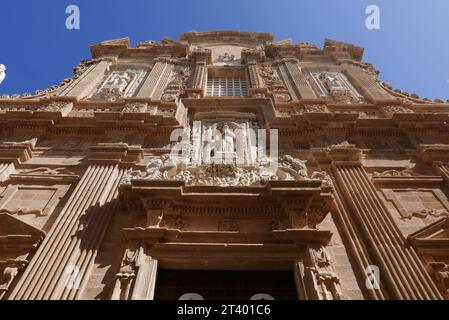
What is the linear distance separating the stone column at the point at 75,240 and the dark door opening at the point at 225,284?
162 cm

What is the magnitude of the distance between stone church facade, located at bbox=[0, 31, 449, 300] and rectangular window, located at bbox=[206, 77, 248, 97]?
1.09 m

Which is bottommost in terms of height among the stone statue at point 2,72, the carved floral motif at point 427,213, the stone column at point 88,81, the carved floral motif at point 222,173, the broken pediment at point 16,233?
the broken pediment at point 16,233

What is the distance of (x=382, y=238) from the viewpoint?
8.02m

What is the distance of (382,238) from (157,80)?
11.2m

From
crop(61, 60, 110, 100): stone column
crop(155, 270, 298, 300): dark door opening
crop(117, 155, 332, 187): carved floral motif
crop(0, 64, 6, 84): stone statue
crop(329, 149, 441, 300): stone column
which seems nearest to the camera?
crop(329, 149, 441, 300): stone column

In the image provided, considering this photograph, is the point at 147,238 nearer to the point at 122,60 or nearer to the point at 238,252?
the point at 238,252

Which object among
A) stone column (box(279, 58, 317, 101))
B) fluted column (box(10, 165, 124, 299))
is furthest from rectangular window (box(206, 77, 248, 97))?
fluted column (box(10, 165, 124, 299))

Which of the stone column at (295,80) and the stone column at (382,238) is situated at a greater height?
the stone column at (295,80)

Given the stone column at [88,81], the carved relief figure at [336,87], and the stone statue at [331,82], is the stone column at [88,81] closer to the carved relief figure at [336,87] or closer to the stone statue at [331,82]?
the carved relief figure at [336,87]

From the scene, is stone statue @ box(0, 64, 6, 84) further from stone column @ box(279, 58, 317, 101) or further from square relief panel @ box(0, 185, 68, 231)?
stone column @ box(279, 58, 317, 101)

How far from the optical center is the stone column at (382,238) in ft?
22.8

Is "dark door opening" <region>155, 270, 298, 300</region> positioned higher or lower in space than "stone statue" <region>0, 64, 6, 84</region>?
lower

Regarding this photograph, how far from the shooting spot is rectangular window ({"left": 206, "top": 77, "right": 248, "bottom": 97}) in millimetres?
16203

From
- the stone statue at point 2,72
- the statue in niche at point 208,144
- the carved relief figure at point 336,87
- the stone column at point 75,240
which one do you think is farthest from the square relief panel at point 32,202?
the carved relief figure at point 336,87
